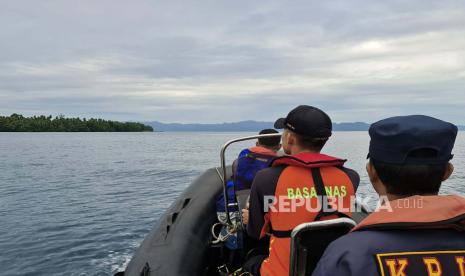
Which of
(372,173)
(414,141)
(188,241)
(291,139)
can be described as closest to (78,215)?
(188,241)

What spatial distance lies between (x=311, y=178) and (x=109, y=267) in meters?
4.87

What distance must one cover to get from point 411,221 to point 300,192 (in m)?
1.11

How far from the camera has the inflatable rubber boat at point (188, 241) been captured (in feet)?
11.0

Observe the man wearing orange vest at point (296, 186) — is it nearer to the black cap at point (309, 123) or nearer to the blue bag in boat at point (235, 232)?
the black cap at point (309, 123)

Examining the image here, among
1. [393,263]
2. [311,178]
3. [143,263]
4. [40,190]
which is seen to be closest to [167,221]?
[143,263]

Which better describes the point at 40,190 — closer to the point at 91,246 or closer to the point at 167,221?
the point at 91,246

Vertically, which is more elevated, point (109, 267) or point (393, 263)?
point (393, 263)

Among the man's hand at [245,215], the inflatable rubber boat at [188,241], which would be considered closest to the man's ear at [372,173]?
the man's hand at [245,215]

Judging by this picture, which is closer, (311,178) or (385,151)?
(385,151)

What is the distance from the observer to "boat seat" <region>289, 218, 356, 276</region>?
1833mm

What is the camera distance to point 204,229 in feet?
14.4

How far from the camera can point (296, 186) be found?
218cm

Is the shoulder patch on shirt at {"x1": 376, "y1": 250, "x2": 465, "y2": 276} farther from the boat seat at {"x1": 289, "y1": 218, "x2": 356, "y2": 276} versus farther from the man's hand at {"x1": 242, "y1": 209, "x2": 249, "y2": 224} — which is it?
the man's hand at {"x1": 242, "y1": 209, "x2": 249, "y2": 224}
